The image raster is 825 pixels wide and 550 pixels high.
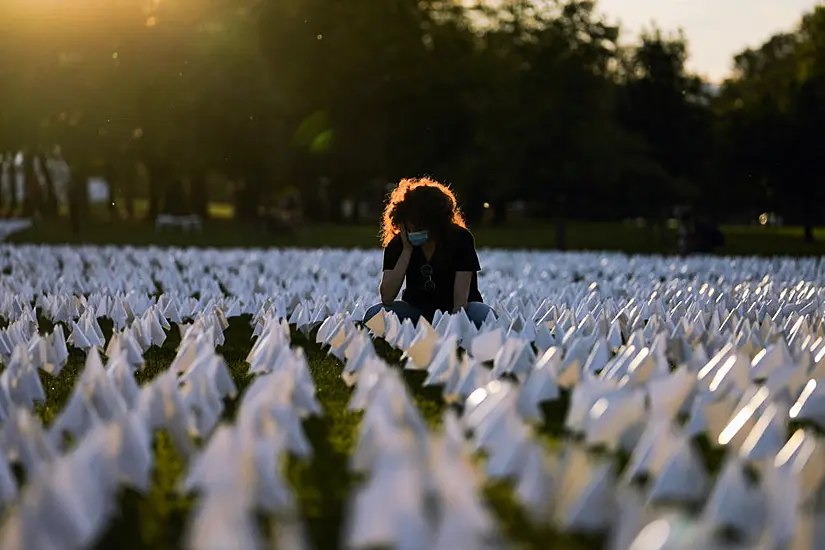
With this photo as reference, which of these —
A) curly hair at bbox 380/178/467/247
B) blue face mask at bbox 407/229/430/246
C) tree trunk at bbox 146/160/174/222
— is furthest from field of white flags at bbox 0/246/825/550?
tree trunk at bbox 146/160/174/222

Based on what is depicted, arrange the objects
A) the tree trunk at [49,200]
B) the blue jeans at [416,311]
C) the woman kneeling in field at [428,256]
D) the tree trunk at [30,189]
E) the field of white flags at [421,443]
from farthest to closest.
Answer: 1. the tree trunk at [49,200]
2. the tree trunk at [30,189]
3. the blue jeans at [416,311]
4. the woman kneeling in field at [428,256]
5. the field of white flags at [421,443]

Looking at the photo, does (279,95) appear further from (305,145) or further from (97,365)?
(97,365)

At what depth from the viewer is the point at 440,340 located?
6.12m

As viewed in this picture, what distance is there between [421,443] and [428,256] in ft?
14.4

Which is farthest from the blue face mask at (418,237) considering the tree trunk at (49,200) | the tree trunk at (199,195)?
the tree trunk at (199,195)

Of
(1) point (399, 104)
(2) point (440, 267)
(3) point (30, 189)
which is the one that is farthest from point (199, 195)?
(2) point (440, 267)

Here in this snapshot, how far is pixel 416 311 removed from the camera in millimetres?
8203

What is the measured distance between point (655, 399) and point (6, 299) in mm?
6423

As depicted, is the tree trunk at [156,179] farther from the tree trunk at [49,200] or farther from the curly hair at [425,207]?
the curly hair at [425,207]

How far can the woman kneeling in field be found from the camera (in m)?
7.68

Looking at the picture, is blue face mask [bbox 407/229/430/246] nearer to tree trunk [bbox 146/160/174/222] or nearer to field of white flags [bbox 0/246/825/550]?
field of white flags [bbox 0/246/825/550]

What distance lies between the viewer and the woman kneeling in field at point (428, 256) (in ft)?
25.2

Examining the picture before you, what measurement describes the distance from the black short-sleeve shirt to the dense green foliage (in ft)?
45.3

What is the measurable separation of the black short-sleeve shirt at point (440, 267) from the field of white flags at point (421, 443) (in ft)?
1.81
